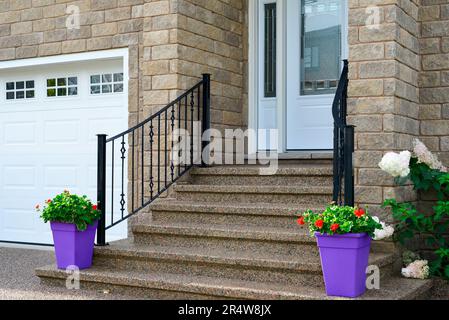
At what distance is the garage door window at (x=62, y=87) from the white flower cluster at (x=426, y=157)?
3.60m

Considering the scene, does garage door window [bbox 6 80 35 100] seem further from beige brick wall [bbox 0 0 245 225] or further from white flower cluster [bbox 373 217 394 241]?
white flower cluster [bbox 373 217 394 241]

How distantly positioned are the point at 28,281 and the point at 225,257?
166 cm

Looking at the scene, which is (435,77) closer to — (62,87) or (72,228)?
(72,228)

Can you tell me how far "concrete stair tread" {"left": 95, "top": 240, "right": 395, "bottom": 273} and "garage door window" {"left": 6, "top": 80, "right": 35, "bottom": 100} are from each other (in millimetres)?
2749

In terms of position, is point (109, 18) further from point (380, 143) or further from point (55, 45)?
point (380, 143)

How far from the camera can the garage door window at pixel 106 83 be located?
21.2ft

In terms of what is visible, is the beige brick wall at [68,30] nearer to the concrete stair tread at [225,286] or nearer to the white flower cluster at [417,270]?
the concrete stair tread at [225,286]

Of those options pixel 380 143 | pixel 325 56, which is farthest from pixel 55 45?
pixel 380 143

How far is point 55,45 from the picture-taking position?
662 centimetres

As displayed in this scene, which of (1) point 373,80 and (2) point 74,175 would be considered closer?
(1) point 373,80

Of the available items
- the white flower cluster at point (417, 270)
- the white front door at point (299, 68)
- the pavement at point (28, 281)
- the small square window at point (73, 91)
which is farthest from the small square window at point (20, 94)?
the white flower cluster at point (417, 270)

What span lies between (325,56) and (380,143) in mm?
1782

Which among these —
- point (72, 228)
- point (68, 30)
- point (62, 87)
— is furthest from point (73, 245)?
point (68, 30)
